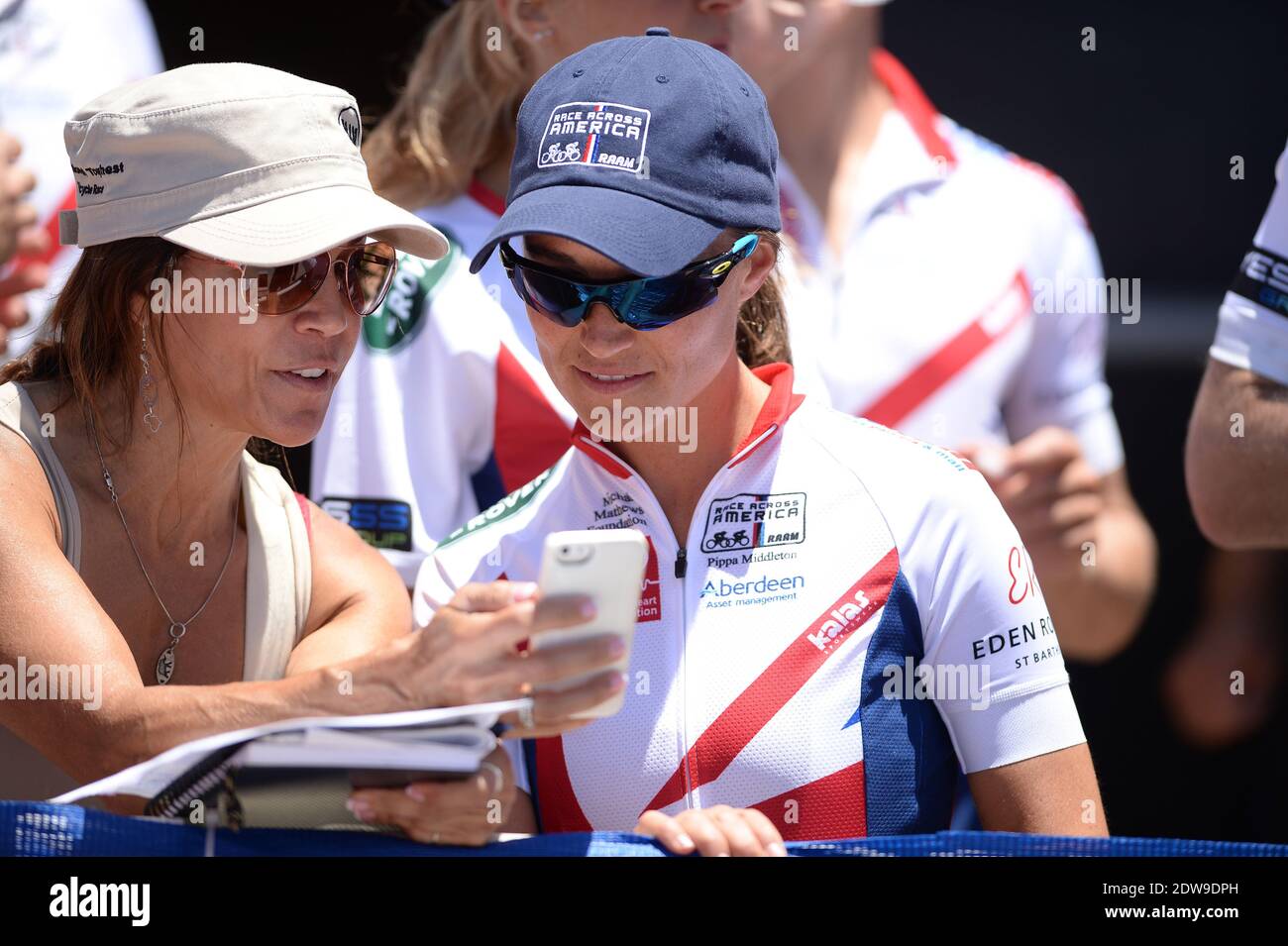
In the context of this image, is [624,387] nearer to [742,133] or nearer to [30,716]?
[742,133]

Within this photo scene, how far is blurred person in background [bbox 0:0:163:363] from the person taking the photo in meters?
3.18

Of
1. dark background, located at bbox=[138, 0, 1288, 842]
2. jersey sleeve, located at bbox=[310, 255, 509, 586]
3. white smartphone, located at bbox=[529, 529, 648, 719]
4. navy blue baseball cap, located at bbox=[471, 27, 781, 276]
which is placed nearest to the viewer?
white smartphone, located at bbox=[529, 529, 648, 719]

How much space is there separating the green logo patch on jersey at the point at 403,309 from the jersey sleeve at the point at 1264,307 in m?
1.47

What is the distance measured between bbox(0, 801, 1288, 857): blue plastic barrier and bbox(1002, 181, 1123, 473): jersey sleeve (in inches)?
73.9

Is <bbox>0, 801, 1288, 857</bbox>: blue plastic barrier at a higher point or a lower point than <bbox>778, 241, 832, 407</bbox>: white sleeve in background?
lower

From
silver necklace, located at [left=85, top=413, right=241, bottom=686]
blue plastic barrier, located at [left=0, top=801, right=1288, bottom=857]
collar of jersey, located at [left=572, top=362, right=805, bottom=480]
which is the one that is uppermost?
collar of jersey, located at [left=572, top=362, right=805, bottom=480]

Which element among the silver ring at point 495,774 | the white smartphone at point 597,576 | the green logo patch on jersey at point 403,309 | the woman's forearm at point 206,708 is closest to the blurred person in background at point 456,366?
the green logo patch on jersey at point 403,309

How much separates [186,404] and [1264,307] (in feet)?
6.25

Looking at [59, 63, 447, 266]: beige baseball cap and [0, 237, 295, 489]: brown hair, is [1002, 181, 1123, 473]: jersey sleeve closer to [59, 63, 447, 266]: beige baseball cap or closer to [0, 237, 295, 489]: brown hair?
[59, 63, 447, 266]: beige baseball cap

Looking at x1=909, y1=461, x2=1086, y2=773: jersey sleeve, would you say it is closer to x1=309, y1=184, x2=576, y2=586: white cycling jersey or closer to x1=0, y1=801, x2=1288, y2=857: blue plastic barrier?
x1=0, y1=801, x2=1288, y2=857: blue plastic barrier

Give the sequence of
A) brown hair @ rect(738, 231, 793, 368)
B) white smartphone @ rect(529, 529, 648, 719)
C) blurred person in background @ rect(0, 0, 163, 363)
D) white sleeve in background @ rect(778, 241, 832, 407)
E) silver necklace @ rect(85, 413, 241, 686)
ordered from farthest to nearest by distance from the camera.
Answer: blurred person in background @ rect(0, 0, 163, 363)
white sleeve in background @ rect(778, 241, 832, 407)
brown hair @ rect(738, 231, 793, 368)
silver necklace @ rect(85, 413, 241, 686)
white smartphone @ rect(529, 529, 648, 719)

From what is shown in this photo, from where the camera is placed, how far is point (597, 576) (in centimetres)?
140

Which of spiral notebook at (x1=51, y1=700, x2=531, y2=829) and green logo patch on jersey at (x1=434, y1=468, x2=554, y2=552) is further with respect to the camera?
green logo patch on jersey at (x1=434, y1=468, x2=554, y2=552)

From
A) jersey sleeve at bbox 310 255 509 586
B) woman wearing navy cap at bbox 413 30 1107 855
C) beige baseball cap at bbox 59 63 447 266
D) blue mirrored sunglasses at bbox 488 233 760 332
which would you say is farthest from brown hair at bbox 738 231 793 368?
jersey sleeve at bbox 310 255 509 586
